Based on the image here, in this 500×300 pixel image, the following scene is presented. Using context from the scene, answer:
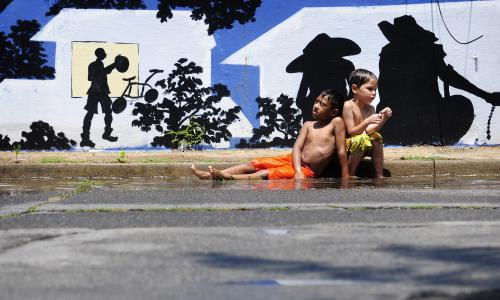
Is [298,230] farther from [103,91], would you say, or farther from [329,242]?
[103,91]

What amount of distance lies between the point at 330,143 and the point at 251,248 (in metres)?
5.43

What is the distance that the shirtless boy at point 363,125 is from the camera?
28.8 ft

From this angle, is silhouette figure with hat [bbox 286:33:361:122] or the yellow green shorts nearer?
the yellow green shorts

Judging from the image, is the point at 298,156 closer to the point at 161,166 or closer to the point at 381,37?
the point at 161,166

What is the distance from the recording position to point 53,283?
2779 mm

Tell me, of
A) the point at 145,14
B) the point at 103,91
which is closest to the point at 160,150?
the point at 103,91

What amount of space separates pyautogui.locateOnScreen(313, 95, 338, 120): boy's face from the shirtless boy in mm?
124

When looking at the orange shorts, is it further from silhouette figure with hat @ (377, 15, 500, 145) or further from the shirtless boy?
silhouette figure with hat @ (377, 15, 500, 145)

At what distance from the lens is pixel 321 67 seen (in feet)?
41.0

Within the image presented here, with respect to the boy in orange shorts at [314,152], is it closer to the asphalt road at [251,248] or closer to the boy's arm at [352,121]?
the boy's arm at [352,121]

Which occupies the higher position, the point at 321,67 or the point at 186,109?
the point at 321,67

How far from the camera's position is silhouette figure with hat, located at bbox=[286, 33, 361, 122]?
1243 cm

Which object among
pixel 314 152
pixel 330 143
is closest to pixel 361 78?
pixel 330 143

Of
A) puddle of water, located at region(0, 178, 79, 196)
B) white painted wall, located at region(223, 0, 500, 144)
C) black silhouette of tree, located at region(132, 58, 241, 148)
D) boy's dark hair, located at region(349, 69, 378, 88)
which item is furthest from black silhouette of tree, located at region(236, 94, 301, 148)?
puddle of water, located at region(0, 178, 79, 196)
